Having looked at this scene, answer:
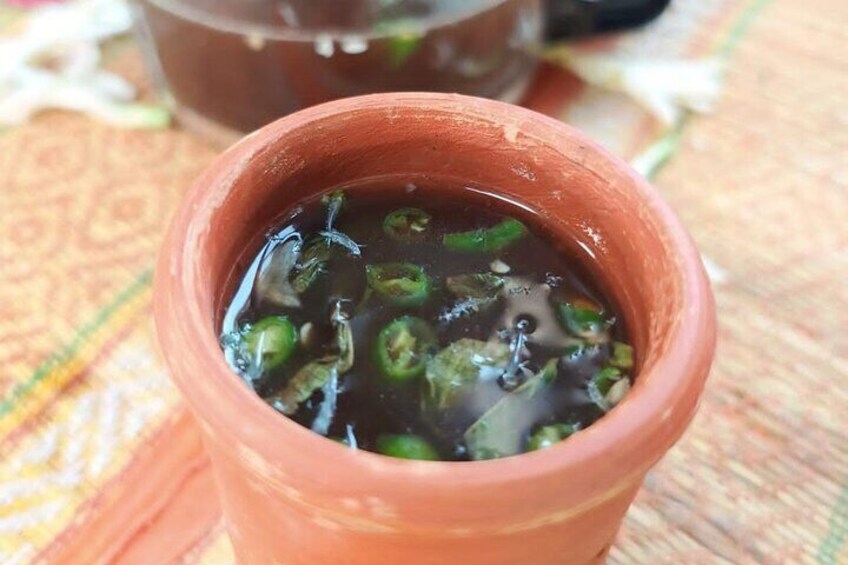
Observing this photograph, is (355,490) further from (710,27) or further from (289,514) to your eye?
(710,27)

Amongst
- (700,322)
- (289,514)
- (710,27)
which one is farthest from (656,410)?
(710,27)

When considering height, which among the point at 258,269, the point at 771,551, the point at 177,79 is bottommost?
the point at 771,551

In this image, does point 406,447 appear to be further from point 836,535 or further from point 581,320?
point 836,535

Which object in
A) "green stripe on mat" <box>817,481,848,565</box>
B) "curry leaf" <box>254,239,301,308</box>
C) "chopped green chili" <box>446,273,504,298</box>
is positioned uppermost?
"curry leaf" <box>254,239,301,308</box>

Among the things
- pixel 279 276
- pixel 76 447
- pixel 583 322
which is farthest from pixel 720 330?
pixel 76 447

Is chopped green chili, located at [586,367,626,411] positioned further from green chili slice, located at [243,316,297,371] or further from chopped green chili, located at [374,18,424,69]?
chopped green chili, located at [374,18,424,69]

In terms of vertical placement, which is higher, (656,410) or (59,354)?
(656,410)

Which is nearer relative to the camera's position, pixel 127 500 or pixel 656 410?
pixel 656 410

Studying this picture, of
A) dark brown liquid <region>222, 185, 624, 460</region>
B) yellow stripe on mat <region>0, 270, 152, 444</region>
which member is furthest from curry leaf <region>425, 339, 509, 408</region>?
yellow stripe on mat <region>0, 270, 152, 444</region>
